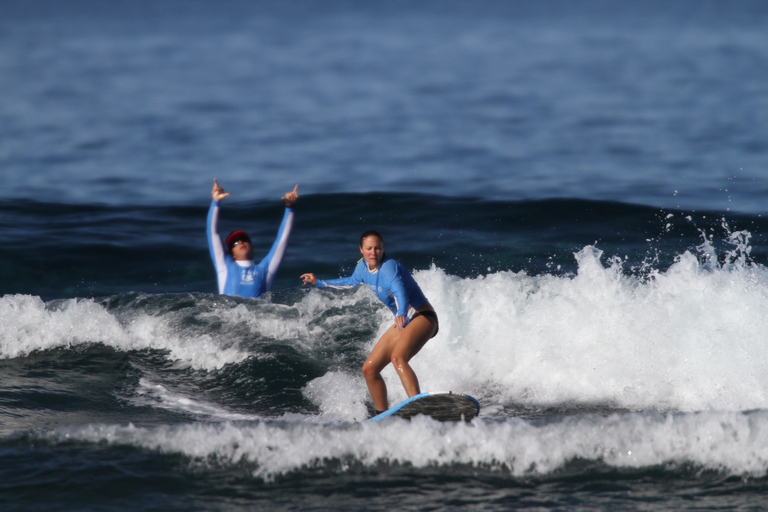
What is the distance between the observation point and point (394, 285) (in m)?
7.23

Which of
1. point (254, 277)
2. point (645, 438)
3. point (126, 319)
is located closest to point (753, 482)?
point (645, 438)

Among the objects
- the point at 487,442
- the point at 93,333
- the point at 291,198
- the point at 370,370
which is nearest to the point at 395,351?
the point at 370,370

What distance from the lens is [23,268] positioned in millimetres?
14188

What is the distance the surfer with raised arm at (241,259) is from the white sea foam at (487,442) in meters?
3.30

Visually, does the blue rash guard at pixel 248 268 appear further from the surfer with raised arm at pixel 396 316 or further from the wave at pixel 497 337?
the surfer with raised arm at pixel 396 316

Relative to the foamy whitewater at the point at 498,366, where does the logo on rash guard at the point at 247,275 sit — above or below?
above

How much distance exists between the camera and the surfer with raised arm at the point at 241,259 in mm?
9766

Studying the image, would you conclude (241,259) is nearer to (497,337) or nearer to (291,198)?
(291,198)

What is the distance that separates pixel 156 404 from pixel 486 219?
956 cm

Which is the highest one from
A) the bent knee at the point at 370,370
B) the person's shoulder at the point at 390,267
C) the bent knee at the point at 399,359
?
the person's shoulder at the point at 390,267

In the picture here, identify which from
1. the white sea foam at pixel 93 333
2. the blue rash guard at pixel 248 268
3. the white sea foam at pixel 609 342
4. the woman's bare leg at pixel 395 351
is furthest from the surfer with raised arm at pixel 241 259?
the woman's bare leg at pixel 395 351

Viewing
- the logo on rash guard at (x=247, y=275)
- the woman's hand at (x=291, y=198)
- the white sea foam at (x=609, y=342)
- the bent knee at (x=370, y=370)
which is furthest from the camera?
the logo on rash guard at (x=247, y=275)

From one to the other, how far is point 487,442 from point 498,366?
2.81m

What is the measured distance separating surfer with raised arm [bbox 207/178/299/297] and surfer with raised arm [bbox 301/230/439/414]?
7.35 feet
